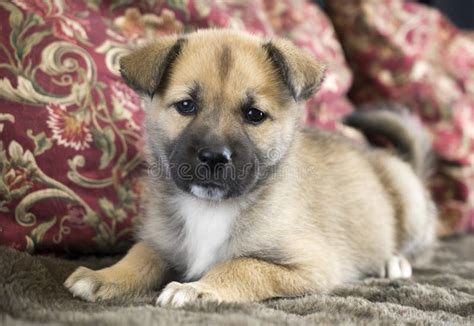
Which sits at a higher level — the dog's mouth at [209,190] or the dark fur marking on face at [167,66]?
the dark fur marking on face at [167,66]

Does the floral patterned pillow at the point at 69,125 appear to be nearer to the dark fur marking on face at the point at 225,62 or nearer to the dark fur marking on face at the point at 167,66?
the dark fur marking on face at the point at 167,66

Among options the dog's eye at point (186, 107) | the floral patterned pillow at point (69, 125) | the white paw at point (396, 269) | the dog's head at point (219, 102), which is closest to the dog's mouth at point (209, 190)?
the dog's head at point (219, 102)

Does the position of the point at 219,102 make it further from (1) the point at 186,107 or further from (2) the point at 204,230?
(2) the point at 204,230

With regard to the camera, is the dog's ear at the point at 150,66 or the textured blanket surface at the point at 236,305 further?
the dog's ear at the point at 150,66

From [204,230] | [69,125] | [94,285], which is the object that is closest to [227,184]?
[204,230]

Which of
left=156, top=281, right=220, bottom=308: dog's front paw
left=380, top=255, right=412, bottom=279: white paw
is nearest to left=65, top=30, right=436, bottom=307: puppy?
left=156, top=281, right=220, bottom=308: dog's front paw

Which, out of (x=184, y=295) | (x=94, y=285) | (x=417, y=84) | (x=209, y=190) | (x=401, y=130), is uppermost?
(x=417, y=84)

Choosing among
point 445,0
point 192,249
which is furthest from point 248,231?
point 445,0
